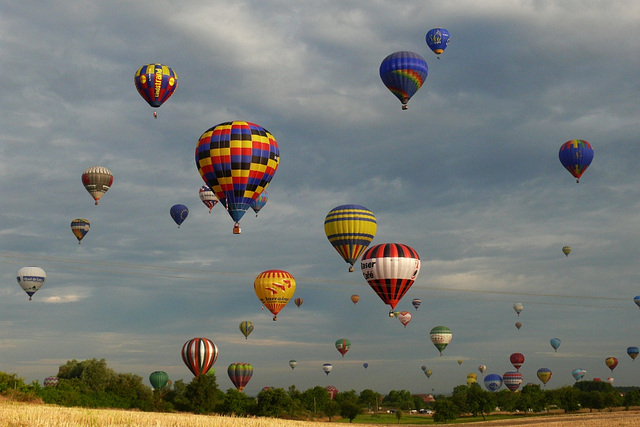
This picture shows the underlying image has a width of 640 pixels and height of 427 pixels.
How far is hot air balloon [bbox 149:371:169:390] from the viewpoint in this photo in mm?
121438

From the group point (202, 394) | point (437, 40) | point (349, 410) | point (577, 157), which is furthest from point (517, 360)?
point (437, 40)

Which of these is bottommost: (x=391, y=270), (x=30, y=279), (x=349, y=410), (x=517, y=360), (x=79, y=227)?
(x=349, y=410)

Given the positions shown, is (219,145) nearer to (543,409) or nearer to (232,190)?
(232,190)

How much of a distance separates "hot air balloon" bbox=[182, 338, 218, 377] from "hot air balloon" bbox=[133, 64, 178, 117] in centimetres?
3594

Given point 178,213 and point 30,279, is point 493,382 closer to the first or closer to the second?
point 178,213

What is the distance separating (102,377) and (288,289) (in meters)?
48.7

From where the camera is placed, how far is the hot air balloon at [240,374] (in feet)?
390

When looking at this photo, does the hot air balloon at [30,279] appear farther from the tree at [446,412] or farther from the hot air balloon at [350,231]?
the tree at [446,412]

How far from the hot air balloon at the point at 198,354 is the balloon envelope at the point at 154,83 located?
35.9 metres

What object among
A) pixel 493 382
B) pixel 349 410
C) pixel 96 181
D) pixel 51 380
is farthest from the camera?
pixel 493 382

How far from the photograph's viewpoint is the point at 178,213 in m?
112

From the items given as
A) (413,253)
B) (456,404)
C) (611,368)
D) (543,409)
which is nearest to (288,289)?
(413,253)

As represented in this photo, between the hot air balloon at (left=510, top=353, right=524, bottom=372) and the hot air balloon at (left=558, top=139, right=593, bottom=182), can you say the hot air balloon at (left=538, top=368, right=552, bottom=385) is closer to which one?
the hot air balloon at (left=510, top=353, right=524, bottom=372)

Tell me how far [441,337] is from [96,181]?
71114 millimetres
